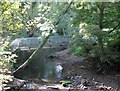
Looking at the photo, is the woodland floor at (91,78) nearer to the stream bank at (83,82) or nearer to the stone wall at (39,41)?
the stream bank at (83,82)

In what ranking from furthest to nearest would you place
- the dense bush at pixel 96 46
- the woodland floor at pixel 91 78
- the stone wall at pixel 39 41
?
the stone wall at pixel 39 41 < the dense bush at pixel 96 46 < the woodland floor at pixel 91 78

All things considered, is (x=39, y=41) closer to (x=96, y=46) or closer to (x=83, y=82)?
(x=96, y=46)

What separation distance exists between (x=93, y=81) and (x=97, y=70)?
1.24 m

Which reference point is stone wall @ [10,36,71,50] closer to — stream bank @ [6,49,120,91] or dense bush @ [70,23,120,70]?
dense bush @ [70,23,120,70]

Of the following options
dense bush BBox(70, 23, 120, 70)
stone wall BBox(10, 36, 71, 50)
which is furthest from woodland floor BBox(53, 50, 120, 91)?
stone wall BBox(10, 36, 71, 50)

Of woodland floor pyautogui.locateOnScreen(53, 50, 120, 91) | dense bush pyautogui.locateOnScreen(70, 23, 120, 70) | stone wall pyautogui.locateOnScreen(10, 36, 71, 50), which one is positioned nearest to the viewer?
woodland floor pyautogui.locateOnScreen(53, 50, 120, 91)

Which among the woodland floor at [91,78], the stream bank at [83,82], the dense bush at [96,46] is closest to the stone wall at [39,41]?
the woodland floor at [91,78]

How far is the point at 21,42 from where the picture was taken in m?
23.9

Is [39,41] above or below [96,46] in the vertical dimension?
below

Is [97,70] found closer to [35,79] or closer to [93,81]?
[93,81]

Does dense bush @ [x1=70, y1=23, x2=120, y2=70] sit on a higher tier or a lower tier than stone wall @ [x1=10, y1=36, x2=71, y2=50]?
higher

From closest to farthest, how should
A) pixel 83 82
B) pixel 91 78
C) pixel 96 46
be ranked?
1. pixel 83 82
2. pixel 91 78
3. pixel 96 46

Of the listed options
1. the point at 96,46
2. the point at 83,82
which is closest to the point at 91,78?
the point at 83,82

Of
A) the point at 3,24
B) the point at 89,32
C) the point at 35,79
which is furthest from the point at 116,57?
the point at 3,24
